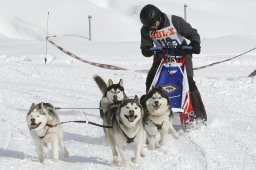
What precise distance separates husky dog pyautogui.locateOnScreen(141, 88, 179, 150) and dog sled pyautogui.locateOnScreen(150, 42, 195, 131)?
1.48 feet

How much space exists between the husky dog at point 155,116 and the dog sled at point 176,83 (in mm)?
451

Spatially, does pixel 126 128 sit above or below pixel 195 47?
below

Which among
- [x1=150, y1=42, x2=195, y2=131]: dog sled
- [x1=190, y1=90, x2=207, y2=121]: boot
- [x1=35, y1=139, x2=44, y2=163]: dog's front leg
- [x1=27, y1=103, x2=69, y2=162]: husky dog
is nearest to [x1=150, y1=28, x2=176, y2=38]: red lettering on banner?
[x1=150, y1=42, x2=195, y2=131]: dog sled

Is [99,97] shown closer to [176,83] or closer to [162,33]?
[176,83]

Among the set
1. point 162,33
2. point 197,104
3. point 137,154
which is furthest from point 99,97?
point 137,154

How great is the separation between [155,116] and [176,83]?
71cm

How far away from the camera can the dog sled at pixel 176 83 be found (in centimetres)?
546

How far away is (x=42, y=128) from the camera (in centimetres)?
438

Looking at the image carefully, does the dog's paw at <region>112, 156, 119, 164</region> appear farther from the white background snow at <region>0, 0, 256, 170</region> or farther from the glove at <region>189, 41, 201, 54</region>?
the glove at <region>189, 41, 201, 54</region>

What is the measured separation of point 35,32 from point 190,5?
13.2 m

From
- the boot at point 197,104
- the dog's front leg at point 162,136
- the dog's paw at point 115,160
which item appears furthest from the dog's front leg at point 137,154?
the boot at point 197,104

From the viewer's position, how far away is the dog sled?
215 inches

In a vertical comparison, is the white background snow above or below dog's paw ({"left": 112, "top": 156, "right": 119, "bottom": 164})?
above

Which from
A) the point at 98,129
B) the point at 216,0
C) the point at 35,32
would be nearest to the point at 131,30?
the point at 35,32
